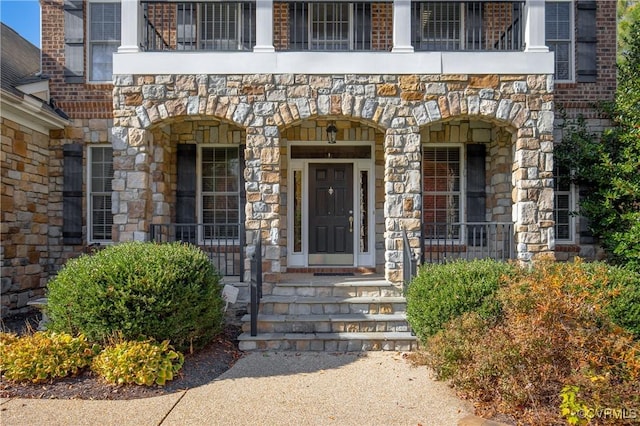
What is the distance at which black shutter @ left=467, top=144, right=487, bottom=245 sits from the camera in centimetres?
777

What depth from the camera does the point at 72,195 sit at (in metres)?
7.91

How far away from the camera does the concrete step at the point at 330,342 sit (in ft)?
18.1

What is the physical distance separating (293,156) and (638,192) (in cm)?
553

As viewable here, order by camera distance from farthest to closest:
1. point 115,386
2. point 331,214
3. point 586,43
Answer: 1. point 331,214
2. point 586,43
3. point 115,386

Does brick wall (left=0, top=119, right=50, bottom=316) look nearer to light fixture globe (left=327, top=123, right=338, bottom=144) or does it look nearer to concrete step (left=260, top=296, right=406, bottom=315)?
concrete step (left=260, top=296, right=406, bottom=315)

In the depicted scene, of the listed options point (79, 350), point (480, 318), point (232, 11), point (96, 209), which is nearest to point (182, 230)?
point (96, 209)

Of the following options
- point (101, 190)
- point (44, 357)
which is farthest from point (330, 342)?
point (101, 190)

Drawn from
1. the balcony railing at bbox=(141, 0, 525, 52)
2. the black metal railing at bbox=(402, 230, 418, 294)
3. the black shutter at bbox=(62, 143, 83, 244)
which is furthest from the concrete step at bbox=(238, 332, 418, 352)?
the balcony railing at bbox=(141, 0, 525, 52)

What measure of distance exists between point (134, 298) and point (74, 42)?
18.9 ft

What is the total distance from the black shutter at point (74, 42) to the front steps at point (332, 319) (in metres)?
5.48

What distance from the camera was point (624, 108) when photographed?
7090mm

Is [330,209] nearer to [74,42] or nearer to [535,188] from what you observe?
[535,188]

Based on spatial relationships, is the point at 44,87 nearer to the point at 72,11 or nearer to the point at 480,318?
the point at 72,11

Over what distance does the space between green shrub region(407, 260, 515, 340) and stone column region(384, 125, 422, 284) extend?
1.17m
